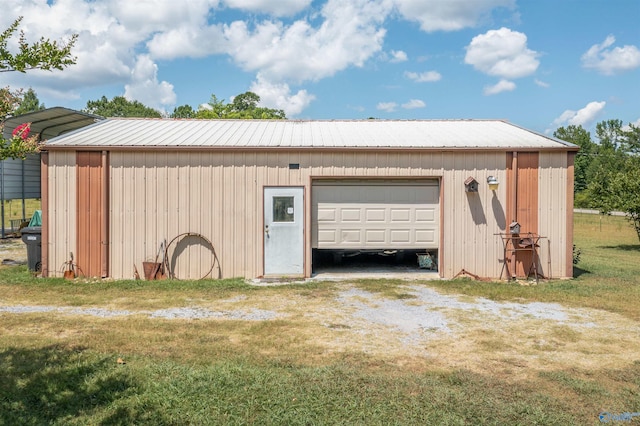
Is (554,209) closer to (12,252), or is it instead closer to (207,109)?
(12,252)

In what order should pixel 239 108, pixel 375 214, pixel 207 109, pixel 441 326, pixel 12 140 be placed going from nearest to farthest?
pixel 12 140
pixel 441 326
pixel 375 214
pixel 207 109
pixel 239 108

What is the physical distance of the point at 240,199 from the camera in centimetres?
900

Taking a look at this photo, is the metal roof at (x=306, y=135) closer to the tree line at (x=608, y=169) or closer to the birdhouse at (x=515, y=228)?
the birdhouse at (x=515, y=228)

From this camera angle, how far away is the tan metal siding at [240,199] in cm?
891

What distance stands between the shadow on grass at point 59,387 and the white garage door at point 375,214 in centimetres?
568

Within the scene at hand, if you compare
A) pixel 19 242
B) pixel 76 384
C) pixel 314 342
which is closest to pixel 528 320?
pixel 314 342

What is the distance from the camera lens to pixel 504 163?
9.16m

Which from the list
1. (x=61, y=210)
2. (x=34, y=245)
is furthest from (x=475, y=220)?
(x=34, y=245)

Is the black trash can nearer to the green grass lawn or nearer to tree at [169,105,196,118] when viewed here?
the green grass lawn

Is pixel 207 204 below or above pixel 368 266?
above

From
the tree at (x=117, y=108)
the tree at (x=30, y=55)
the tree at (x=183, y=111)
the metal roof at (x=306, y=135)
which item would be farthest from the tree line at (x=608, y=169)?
the tree at (x=117, y=108)

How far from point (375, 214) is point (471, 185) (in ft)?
6.81

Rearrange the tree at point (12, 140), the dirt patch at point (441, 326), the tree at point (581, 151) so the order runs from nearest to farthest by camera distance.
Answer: the tree at point (12, 140)
the dirt patch at point (441, 326)
the tree at point (581, 151)

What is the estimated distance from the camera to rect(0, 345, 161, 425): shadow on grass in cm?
328
